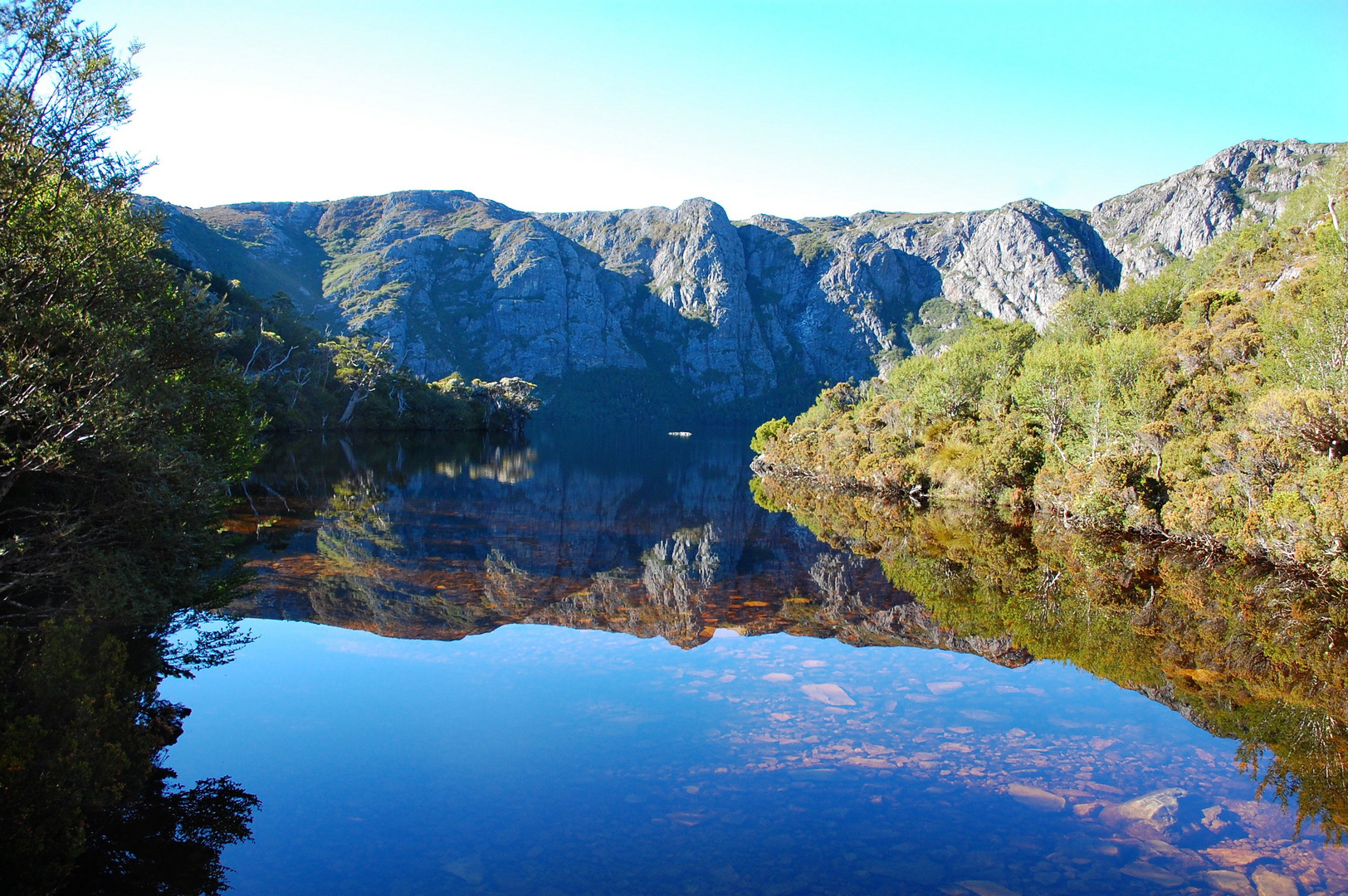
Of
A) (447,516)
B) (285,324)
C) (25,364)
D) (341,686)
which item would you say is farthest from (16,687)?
(285,324)

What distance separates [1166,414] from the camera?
33.1m

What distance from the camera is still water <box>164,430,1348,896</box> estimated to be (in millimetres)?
8453

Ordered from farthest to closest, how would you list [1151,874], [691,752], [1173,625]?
[1173,625]
[691,752]
[1151,874]

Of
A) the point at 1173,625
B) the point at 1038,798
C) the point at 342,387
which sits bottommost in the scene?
the point at 342,387

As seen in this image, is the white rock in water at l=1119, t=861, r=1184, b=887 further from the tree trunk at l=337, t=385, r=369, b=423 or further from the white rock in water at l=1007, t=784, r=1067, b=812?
the tree trunk at l=337, t=385, r=369, b=423

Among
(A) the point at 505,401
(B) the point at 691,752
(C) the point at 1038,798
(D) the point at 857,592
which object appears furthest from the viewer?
(A) the point at 505,401

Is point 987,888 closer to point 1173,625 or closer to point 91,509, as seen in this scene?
point 91,509

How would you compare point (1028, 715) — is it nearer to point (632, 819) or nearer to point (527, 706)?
point (632, 819)

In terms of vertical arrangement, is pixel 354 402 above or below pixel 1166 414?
below

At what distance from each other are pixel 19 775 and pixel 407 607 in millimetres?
12948

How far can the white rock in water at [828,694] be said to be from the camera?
13.8 meters

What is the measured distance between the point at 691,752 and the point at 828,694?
393 centimetres

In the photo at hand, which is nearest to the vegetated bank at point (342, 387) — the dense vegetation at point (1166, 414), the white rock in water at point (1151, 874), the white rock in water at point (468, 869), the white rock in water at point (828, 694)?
the dense vegetation at point (1166, 414)

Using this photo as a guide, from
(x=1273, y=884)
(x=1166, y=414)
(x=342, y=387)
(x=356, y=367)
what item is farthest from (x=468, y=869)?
(x=342, y=387)
